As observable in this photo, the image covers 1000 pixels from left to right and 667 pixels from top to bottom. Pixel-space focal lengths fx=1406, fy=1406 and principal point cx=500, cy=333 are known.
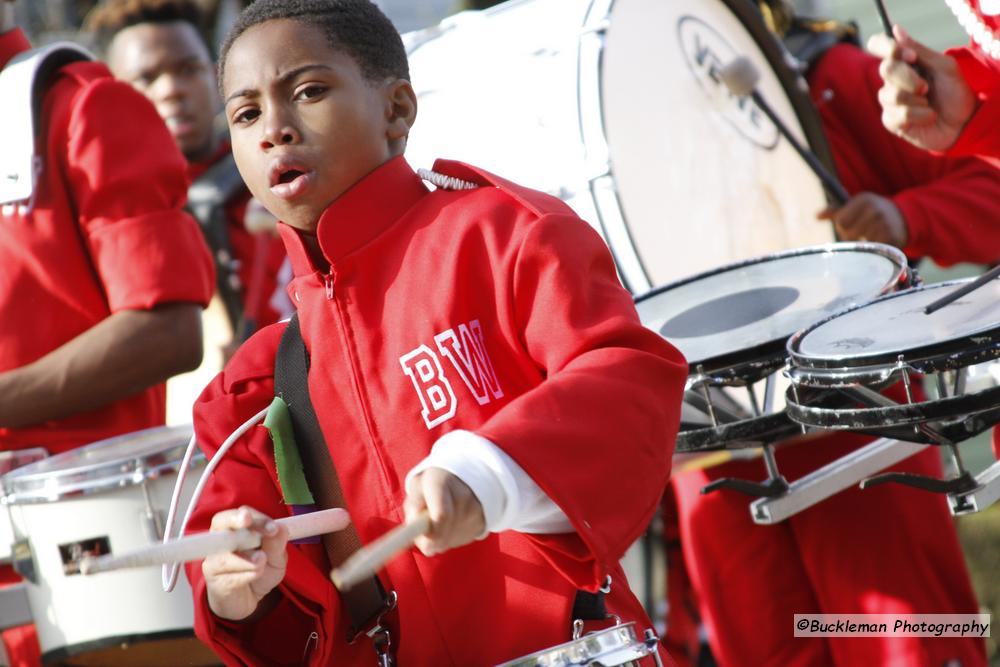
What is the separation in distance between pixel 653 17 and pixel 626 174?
1.52ft

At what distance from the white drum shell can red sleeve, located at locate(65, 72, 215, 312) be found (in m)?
0.43

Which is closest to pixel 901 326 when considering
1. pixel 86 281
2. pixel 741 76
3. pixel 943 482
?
pixel 943 482

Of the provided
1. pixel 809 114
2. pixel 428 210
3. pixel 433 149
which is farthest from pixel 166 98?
pixel 428 210

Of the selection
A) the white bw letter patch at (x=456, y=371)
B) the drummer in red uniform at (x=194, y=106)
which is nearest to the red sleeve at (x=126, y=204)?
the white bw letter patch at (x=456, y=371)

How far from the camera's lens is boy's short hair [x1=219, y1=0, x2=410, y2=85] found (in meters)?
1.80

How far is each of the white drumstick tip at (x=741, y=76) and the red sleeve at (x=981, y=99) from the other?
656 mm

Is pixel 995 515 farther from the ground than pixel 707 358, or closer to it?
closer to it

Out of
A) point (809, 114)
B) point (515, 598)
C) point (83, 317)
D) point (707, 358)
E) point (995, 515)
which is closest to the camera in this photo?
point (515, 598)

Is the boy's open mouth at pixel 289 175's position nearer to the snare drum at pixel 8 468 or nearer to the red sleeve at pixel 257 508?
the red sleeve at pixel 257 508

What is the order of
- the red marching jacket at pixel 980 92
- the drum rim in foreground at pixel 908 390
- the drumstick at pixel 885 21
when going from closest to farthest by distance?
the drum rim in foreground at pixel 908 390 → the red marching jacket at pixel 980 92 → the drumstick at pixel 885 21

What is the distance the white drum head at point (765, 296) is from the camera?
7.59 feet

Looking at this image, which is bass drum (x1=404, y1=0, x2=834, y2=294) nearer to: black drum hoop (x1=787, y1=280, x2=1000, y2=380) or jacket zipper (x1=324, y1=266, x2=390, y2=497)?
black drum hoop (x1=787, y1=280, x2=1000, y2=380)

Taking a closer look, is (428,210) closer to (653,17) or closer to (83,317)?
(83,317)

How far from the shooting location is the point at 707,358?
87.6 inches
